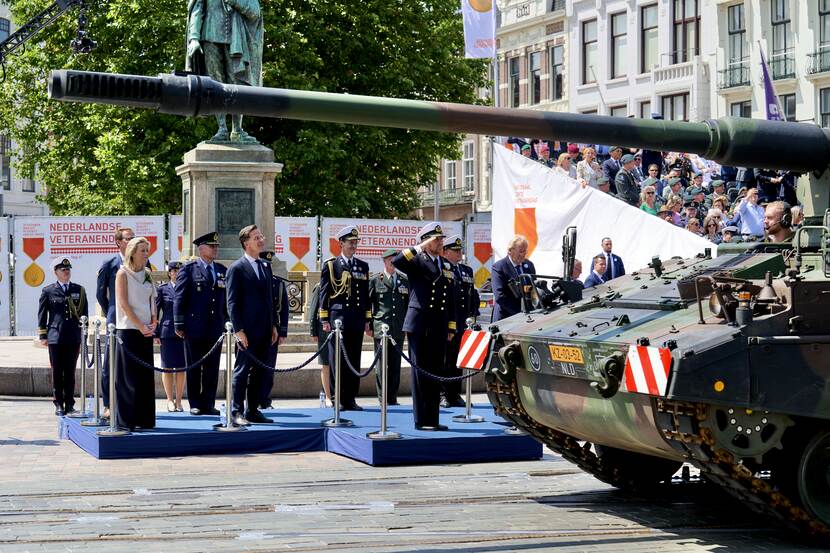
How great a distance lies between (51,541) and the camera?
8531mm

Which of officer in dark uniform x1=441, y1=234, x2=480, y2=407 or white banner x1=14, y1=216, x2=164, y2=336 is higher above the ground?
white banner x1=14, y1=216, x2=164, y2=336

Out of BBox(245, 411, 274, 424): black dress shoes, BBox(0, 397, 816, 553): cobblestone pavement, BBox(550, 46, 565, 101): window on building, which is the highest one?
BBox(550, 46, 565, 101): window on building

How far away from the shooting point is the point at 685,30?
44.2m

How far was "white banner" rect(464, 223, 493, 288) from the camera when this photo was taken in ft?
91.1

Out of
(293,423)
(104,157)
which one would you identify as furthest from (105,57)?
(293,423)

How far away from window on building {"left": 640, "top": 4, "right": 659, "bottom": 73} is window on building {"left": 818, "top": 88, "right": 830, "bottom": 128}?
7.24 meters

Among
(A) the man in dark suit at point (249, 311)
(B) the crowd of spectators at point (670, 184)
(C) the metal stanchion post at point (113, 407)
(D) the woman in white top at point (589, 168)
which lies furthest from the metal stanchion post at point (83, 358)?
(D) the woman in white top at point (589, 168)

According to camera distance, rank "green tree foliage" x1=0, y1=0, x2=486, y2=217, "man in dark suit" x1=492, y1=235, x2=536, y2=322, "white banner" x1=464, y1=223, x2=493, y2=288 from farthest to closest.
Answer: "green tree foliage" x1=0, y1=0, x2=486, y2=217
"white banner" x1=464, y1=223, x2=493, y2=288
"man in dark suit" x1=492, y1=235, x2=536, y2=322

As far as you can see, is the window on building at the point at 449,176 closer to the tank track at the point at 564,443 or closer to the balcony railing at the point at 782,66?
the balcony railing at the point at 782,66

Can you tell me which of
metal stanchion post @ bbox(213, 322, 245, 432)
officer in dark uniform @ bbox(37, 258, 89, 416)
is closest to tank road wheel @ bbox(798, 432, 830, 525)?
metal stanchion post @ bbox(213, 322, 245, 432)

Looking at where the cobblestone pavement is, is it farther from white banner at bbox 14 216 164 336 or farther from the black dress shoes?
white banner at bbox 14 216 164 336

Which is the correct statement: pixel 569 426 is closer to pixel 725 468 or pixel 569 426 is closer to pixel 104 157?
pixel 725 468

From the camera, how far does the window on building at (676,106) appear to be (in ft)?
144

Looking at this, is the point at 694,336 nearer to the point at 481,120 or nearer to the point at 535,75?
the point at 481,120
